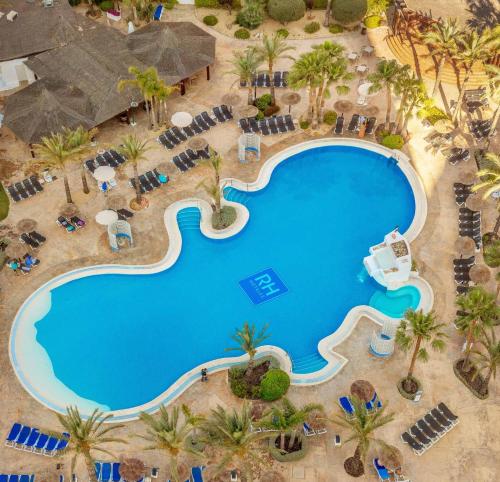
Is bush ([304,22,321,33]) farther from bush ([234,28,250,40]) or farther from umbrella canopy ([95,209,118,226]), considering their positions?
umbrella canopy ([95,209,118,226])

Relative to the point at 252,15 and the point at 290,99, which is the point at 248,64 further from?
the point at 252,15

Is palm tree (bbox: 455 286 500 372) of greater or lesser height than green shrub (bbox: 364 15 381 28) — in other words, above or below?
below

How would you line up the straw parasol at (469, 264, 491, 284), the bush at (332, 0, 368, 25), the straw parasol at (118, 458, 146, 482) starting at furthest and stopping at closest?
1. the bush at (332, 0, 368, 25)
2. the straw parasol at (469, 264, 491, 284)
3. the straw parasol at (118, 458, 146, 482)

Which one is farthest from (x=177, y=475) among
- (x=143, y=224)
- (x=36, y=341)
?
(x=143, y=224)

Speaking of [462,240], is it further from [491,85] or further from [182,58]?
[182,58]

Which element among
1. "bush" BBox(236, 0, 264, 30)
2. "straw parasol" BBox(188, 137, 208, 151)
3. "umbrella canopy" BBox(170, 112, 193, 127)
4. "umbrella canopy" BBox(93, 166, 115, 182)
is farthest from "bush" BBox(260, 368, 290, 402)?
"bush" BBox(236, 0, 264, 30)
